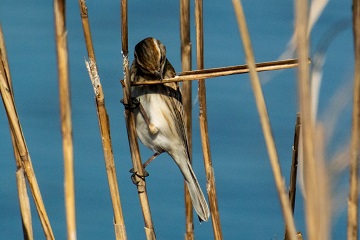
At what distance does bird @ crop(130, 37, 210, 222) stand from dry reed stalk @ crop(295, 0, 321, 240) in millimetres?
1272

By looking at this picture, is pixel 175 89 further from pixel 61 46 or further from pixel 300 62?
pixel 300 62

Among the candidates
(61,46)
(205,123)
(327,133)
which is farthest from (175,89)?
(327,133)

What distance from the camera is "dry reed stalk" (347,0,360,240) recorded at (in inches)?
51.5

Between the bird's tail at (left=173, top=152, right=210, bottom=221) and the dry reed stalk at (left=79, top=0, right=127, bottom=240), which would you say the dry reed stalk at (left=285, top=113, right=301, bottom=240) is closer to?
the bird's tail at (left=173, top=152, right=210, bottom=221)

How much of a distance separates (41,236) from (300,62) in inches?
112

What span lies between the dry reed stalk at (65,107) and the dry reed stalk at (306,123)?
18.7 inches

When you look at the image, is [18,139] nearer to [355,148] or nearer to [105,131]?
[105,131]

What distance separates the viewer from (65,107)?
154 cm

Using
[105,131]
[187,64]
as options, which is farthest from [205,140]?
[105,131]

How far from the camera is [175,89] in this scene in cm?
283

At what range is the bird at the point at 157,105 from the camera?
2.68 metres

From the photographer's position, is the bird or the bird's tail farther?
the bird

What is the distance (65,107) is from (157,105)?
124 centimetres

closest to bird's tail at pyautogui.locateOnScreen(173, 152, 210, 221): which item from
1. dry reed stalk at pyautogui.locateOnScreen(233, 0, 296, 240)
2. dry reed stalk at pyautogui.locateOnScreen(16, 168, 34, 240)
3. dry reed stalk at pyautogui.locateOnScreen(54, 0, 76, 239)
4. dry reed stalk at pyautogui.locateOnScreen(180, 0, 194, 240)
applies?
dry reed stalk at pyautogui.locateOnScreen(180, 0, 194, 240)
